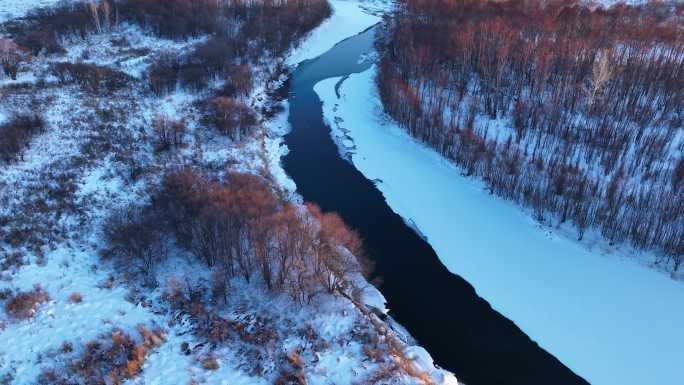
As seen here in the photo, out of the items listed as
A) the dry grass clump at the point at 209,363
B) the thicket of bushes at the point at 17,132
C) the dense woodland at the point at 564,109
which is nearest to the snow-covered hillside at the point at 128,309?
the dry grass clump at the point at 209,363

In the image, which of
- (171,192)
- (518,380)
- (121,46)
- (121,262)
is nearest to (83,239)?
(121,262)

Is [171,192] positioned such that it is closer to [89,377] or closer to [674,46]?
[89,377]

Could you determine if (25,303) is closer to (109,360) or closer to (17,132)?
(109,360)

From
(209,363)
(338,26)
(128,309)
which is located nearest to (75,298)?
(128,309)

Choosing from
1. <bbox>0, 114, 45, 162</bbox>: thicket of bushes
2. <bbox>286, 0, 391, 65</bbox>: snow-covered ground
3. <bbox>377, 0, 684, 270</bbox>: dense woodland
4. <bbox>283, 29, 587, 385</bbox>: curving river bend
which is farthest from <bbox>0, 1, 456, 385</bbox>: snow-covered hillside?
<bbox>286, 0, 391, 65</bbox>: snow-covered ground

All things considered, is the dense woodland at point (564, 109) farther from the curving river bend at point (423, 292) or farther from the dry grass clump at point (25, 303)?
the dry grass clump at point (25, 303)

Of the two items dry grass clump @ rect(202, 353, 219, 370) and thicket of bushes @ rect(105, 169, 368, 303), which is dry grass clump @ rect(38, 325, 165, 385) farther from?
thicket of bushes @ rect(105, 169, 368, 303)
